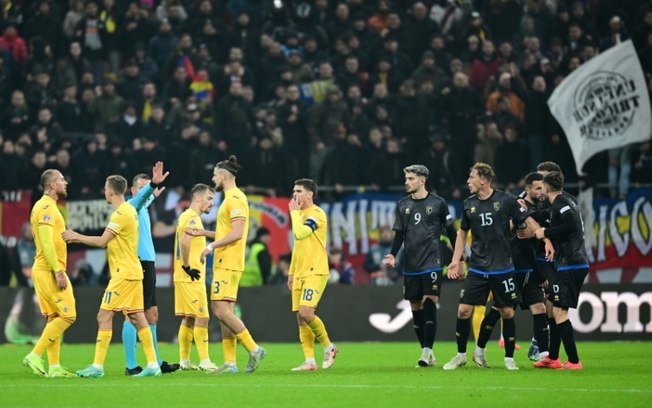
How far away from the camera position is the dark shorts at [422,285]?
1623 centimetres

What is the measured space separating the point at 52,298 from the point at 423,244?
4696mm

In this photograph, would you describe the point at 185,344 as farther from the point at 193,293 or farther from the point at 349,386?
the point at 349,386

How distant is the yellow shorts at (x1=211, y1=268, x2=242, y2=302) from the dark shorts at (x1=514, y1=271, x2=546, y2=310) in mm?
3813

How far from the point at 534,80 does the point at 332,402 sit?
577 inches

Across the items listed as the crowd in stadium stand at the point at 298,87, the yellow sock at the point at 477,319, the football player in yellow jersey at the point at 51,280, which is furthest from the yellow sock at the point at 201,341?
the crowd in stadium stand at the point at 298,87

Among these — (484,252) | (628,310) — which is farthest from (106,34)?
(484,252)

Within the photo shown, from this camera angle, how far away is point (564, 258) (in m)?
15.4

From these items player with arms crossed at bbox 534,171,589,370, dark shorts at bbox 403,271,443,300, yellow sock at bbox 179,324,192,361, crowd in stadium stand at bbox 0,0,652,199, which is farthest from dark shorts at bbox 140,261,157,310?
crowd in stadium stand at bbox 0,0,652,199

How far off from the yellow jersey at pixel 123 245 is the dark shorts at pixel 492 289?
3990 millimetres

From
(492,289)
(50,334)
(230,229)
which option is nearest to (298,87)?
(230,229)

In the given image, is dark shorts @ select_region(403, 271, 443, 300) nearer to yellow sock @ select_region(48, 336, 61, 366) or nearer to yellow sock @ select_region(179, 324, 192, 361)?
yellow sock @ select_region(179, 324, 192, 361)

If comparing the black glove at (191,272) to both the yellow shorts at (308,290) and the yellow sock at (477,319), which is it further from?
the yellow sock at (477,319)

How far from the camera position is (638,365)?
1623 centimetres

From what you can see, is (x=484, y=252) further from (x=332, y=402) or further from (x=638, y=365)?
(x=332, y=402)
